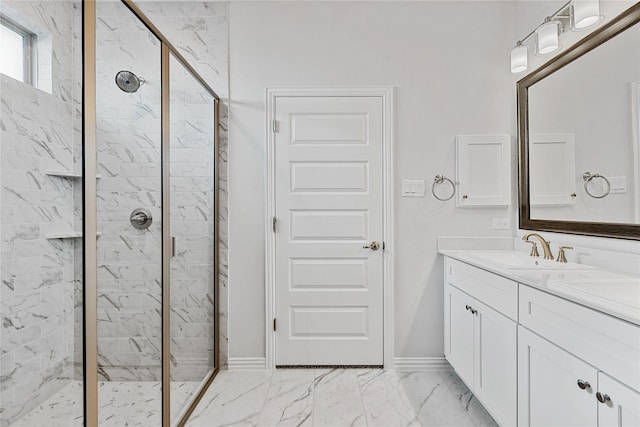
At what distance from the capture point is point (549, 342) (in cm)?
147

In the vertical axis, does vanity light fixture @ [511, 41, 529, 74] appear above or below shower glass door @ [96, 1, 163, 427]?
above

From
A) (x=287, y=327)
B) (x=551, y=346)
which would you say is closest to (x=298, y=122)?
(x=287, y=327)

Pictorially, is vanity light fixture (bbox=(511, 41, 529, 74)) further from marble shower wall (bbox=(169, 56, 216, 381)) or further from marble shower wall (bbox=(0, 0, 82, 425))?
marble shower wall (bbox=(0, 0, 82, 425))

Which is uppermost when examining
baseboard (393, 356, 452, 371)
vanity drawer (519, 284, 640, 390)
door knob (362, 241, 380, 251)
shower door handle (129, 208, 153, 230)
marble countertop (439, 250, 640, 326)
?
shower door handle (129, 208, 153, 230)

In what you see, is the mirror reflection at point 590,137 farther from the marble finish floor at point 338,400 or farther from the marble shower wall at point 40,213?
the marble shower wall at point 40,213

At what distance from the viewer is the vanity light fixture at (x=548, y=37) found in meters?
2.11

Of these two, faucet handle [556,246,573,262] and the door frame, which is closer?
faucet handle [556,246,573,262]

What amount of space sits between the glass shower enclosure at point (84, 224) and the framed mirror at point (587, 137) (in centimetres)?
215

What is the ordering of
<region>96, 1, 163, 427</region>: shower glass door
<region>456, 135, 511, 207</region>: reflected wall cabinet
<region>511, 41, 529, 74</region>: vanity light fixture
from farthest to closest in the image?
<region>456, 135, 511, 207</region>: reflected wall cabinet < <region>511, 41, 529, 74</region>: vanity light fixture < <region>96, 1, 163, 427</region>: shower glass door

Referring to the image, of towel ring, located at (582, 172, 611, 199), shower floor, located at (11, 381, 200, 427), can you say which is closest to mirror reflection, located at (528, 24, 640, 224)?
towel ring, located at (582, 172, 611, 199)

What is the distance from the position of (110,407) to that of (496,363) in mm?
1711

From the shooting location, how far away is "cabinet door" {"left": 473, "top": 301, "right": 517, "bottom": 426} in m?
1.73

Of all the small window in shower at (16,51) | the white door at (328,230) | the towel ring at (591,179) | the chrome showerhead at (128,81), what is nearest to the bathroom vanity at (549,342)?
the towel ring at (591,179)

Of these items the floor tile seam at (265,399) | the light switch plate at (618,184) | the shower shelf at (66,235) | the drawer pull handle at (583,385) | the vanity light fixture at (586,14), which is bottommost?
the floor tile seam at (265,399)
